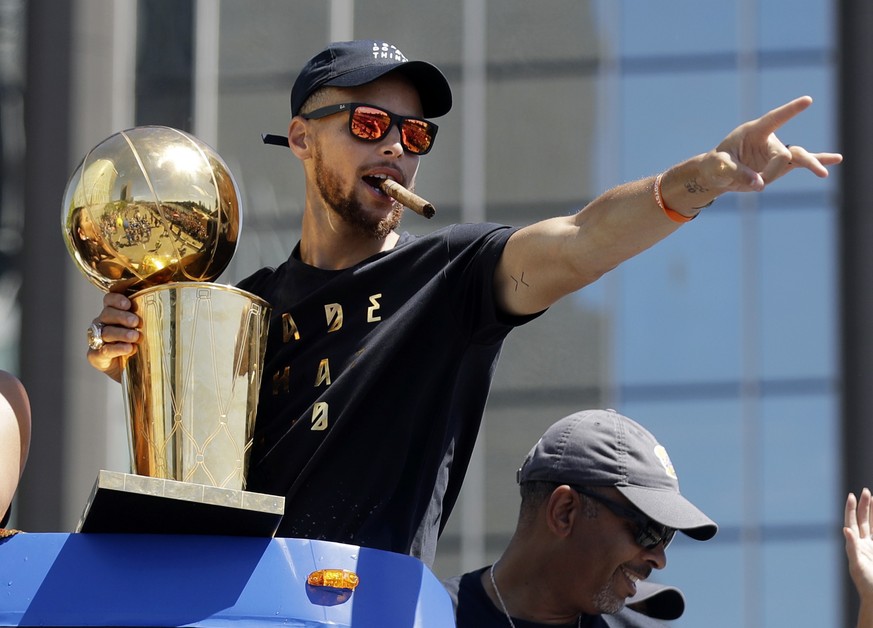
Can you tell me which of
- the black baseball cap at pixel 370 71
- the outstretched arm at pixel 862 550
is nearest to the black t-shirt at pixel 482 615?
the outstretched arm at pixel 862 550

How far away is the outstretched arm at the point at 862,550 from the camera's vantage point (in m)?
3.55

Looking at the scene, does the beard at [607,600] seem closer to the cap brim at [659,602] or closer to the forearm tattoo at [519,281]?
the cap brim at [659,602]

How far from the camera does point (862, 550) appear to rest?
370 centimetres

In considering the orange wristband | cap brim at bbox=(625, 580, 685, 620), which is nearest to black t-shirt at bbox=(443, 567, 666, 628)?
cap brim at bbox=(625, 580, 685, 620)

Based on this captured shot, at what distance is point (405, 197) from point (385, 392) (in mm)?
389

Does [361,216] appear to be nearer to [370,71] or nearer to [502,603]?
[370,71]

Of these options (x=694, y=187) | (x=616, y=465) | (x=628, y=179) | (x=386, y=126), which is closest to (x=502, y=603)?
(x=616, y=465)

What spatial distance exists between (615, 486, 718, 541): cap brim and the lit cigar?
932mm

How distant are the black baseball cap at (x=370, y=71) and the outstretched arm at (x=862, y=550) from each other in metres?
1.38

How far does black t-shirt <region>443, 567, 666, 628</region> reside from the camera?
11.9ft

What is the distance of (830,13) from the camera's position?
8.52 meters

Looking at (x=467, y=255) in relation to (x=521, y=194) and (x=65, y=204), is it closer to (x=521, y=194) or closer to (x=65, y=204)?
(x=65, y=204)

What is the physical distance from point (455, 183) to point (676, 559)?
230 cm

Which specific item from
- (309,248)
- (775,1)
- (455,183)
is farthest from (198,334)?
(775,1)
